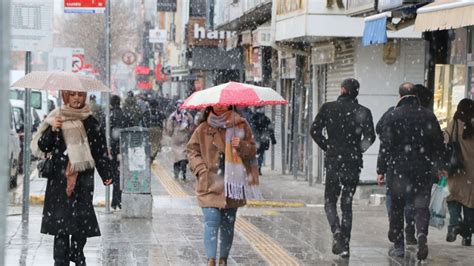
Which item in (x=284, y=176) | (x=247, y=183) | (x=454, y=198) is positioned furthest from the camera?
(x=284, y=176)

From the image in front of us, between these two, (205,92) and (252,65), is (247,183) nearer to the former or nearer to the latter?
(205,92)

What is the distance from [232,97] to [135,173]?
5.18 m

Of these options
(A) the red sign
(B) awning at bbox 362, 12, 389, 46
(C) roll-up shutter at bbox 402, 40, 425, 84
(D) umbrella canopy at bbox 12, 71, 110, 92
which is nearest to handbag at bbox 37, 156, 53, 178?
(D) umbrella canopy at bbox 12, 71, 110, 92

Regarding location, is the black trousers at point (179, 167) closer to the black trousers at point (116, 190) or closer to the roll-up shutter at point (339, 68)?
the roll-up shutter at point (339, 68)

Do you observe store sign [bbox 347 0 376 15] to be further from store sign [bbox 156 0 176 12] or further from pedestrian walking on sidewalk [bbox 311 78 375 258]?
store sign [bbox 156 0 176 12]

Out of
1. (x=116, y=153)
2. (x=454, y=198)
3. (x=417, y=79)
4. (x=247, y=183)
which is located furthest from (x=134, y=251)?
(x=417, y=79)

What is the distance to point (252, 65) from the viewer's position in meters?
28.8

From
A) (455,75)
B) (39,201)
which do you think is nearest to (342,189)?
(455,75)

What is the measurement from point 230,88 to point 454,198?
3.56 m

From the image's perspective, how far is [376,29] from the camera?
1294 cm

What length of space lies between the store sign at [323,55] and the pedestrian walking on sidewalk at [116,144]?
4637 millimetres

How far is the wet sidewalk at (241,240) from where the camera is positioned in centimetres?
972

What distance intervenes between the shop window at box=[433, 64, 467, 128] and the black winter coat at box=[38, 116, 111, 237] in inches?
278

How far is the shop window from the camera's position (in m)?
13.6
